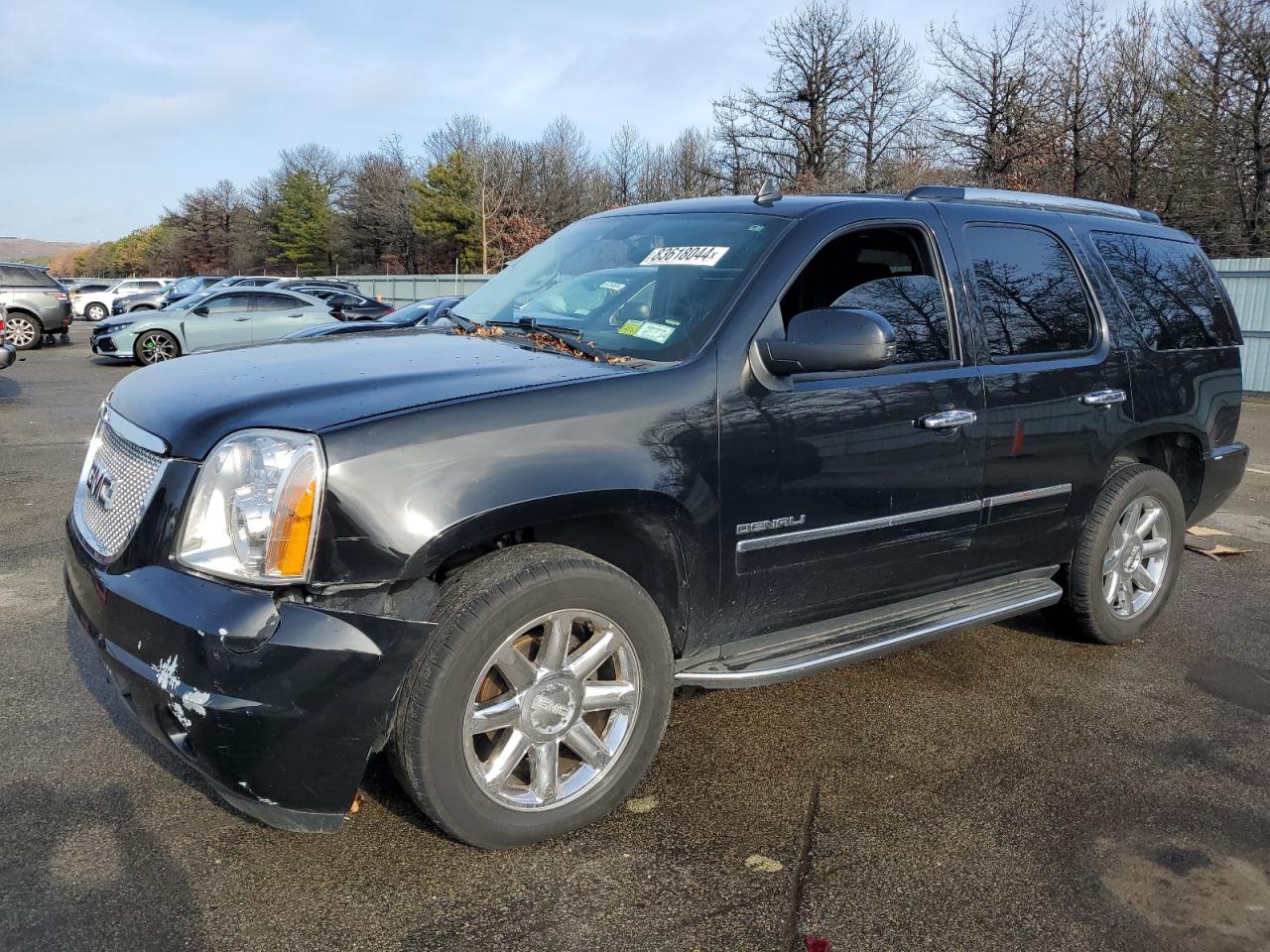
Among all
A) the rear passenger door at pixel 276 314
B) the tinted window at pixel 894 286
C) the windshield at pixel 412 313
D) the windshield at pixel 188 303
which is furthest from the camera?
the windshield at pixel 188 303

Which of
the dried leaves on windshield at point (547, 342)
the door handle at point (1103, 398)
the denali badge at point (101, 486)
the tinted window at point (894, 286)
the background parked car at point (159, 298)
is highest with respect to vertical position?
the background parked car at point (159, 298)

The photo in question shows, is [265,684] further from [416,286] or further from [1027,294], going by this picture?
[416,286]

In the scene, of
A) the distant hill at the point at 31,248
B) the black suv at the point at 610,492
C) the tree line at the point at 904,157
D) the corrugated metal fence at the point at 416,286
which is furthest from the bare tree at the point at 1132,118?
the distant hill at the point at 31,248

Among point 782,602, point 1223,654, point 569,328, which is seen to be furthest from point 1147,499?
point 569,328

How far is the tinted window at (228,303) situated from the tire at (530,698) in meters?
17.0

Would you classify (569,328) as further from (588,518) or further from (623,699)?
(623,699)

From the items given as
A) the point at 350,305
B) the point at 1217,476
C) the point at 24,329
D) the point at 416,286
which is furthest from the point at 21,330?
the point at 1217,476

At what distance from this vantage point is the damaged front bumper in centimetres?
235

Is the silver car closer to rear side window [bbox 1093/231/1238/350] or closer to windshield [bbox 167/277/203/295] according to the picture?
windshield [bbox 167/277/203/295]

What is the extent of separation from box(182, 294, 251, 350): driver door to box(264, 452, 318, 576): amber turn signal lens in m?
16.5

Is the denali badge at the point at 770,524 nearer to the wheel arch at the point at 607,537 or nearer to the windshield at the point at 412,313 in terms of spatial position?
the wheel arch at the point at 607,537

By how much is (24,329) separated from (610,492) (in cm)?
2383

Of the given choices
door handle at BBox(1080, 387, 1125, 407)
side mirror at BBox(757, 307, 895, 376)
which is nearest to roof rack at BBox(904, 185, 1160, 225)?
door handle at BBox(1080, 387, 1125, 407)

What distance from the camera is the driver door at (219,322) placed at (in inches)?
695
